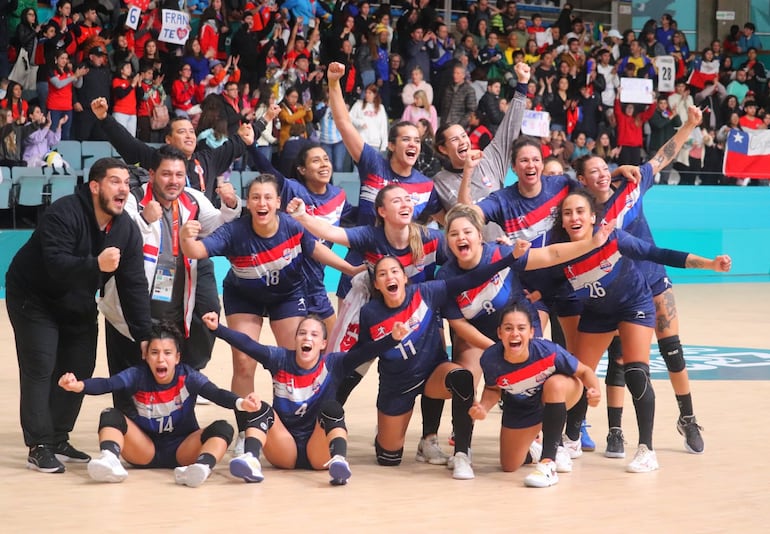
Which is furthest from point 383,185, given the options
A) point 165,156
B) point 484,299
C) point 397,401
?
point 397,401

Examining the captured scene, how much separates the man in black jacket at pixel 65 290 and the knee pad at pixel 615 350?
2777 millimetres

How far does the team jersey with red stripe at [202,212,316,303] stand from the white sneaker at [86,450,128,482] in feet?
4.22

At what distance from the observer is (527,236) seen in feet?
22.0

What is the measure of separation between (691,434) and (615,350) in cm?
71

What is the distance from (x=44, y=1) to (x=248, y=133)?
35.6ft

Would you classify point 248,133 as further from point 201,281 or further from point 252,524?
point 252,524

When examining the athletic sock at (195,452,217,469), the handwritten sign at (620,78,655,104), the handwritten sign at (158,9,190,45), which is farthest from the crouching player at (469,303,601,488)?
the handwritten sign at (620,78,655,104)

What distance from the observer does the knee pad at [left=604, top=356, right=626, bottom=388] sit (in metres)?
6.77

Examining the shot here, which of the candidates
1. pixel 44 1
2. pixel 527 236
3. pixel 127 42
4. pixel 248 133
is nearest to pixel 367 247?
pixel 527 236

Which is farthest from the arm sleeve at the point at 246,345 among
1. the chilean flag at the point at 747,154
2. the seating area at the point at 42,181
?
the chilean flag at the point at 747,154

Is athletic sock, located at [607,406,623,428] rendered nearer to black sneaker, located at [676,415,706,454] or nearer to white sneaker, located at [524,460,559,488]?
black sneaker, located at [676,415,706,454]

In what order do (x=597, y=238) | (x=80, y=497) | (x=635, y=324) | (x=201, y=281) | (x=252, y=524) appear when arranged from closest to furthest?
(x=252, y=524)
(x=80, y=497)
(x=597, y=238)
(x=635, y=324)
(x=201, y=281)

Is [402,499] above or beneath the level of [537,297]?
beneath

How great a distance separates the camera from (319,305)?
7039 millimetres
